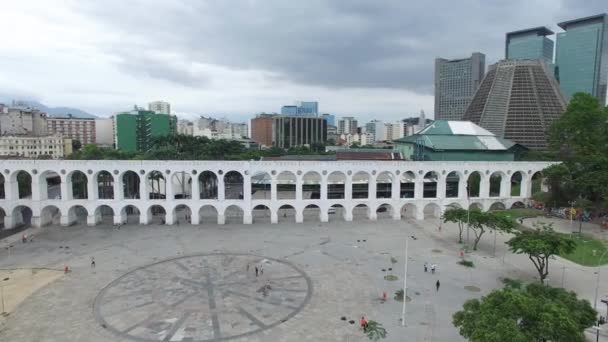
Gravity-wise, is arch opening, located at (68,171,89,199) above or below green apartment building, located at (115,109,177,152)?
below

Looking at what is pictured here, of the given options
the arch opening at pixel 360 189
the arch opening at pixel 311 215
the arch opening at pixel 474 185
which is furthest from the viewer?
the arch opening at pixel 360 189

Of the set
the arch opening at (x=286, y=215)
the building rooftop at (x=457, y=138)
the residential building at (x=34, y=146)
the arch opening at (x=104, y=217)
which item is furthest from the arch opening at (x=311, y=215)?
the residential building at (x=34, y=146)

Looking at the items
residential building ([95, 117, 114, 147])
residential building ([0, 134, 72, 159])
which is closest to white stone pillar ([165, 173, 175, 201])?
residential building ([0, 134, 72, 159])

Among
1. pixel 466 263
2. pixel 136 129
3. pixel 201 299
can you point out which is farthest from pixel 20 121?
pixel 466 263

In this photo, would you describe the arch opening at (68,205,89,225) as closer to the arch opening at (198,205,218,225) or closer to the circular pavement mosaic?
the arch opening at (198,205,218,225)

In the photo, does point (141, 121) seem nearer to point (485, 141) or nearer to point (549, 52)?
point (485, 141)

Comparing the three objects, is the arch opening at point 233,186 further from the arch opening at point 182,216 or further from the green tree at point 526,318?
the green tree at point 526,318

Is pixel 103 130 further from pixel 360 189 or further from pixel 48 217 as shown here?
pixel 360 189
